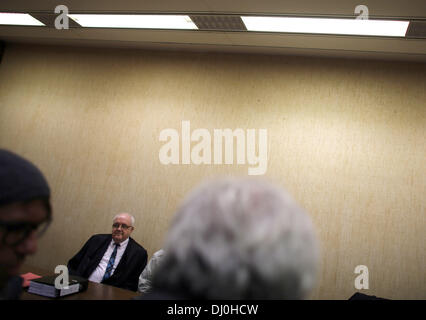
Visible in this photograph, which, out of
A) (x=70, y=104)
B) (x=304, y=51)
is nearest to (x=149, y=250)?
(x=70, y=104)

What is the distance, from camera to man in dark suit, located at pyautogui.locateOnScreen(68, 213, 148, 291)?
133 inches

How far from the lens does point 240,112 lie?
4.34 m

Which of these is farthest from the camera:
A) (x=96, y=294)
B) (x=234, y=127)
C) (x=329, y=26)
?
(x=234, y=127)

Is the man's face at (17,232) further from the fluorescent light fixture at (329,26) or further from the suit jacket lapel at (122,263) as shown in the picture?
the fluorescent light fixture at (329,26)

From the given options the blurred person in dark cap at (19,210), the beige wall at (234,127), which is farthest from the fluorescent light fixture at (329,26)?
the blurred person in dark cap at (19,210)

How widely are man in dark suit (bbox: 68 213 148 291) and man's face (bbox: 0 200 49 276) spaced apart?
8.38ft

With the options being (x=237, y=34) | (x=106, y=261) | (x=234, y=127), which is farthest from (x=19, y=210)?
(x=234, y=127)

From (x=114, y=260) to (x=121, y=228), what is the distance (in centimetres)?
34

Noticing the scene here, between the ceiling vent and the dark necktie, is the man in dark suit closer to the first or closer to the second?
the dark necktie

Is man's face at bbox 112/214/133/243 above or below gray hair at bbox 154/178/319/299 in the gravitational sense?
below

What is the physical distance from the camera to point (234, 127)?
431 cm

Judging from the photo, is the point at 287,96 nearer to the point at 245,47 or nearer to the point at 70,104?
the point at 245,47

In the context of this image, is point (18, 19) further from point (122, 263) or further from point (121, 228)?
point (122, 263)

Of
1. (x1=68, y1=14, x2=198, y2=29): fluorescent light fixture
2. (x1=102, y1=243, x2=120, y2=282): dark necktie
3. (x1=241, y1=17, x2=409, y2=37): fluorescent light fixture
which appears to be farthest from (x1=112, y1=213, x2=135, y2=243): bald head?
(x1=241, y1=17, x2=409, y2=37): fluorescent light fixture
